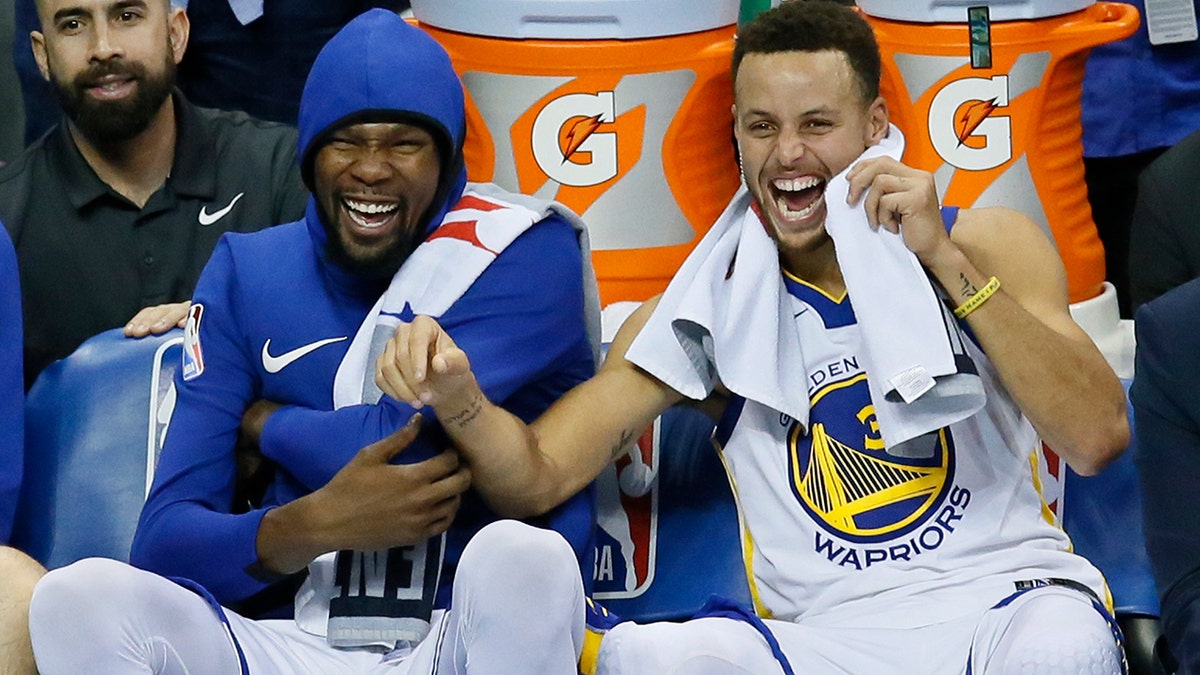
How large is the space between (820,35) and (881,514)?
0.69 m

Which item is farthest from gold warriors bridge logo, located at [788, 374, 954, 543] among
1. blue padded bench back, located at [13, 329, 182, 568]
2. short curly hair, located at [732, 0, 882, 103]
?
blue padded bench back, located at [13, 329, 182, 568]

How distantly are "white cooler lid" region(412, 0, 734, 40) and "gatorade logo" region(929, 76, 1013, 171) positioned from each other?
43cm

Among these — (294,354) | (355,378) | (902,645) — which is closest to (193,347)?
(294,354)

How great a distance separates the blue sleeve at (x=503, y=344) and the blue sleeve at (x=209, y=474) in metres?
0.07

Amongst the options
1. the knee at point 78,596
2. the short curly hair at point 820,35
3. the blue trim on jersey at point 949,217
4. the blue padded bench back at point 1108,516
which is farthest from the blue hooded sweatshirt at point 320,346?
the blue padded bench back at point 1108,516

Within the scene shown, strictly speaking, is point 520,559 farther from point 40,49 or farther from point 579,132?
point 40,49

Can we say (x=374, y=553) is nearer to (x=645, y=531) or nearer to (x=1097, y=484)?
(x=645, y=531)

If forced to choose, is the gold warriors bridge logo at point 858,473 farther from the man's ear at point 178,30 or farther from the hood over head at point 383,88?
the man's ear at point 178,30

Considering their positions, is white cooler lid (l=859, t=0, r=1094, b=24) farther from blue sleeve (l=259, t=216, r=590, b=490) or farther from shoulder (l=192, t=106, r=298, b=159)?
shoulder (l=192, t=106, r=298, b=159)

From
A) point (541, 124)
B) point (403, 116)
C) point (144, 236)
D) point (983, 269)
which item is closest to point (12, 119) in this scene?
point (144, 236)

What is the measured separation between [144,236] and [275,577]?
102cm

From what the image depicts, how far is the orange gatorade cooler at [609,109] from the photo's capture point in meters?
3.39

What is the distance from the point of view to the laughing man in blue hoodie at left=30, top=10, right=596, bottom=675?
2.65m

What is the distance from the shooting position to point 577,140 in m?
3.42
